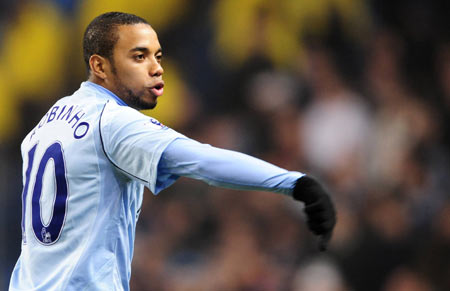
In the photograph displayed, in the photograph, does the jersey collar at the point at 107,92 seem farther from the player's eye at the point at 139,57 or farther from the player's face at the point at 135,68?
the player's eye at the point at 139,57

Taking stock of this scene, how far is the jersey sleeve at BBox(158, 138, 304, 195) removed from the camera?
2.22 meters

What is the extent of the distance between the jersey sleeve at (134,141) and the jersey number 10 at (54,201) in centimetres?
20

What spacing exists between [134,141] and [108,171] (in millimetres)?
209

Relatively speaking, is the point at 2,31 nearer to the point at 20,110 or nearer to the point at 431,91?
the point at 20,110

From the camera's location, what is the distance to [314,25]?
6973mm

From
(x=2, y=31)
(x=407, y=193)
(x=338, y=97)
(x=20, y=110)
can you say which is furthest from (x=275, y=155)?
(x=2, y=31)

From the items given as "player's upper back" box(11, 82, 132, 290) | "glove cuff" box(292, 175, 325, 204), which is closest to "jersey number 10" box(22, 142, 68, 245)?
"player's upper back" box(11, 82, 132, 290)

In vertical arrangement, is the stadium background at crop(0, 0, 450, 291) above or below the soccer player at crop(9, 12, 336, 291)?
below

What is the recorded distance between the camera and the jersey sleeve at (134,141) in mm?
2338

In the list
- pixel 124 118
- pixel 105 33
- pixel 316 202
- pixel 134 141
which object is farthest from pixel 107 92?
pixel 316 202

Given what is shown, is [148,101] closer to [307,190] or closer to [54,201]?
[54,201]

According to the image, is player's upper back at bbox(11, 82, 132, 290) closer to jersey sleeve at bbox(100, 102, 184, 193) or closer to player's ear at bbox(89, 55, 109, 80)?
jersey sleeve at bbox(100, 102, 184, 193)

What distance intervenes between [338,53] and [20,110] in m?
3.17

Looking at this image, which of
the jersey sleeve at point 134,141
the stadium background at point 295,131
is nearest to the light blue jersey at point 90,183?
the jersey sleeve at point 134,141
